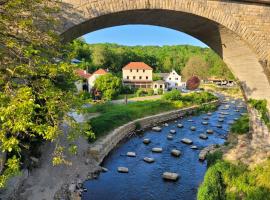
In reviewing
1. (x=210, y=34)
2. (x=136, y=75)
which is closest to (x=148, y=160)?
(x=210, y=34)

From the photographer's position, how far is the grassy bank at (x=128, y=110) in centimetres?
1869

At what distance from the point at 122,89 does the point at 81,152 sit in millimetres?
24840

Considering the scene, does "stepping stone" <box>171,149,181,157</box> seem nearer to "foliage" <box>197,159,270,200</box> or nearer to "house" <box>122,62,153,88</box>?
"foliage" <box>197,159,270,200</box>

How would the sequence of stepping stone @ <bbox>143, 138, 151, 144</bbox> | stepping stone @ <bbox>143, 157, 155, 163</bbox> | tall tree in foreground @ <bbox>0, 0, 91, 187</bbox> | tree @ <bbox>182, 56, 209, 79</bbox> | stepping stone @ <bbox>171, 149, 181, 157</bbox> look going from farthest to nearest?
1. tree @ <bbox>182, 56, 209, 79</bbox>
2. stepping stone @ <bbox>143, 138, 151, 144</bbox>
3. stepping stone @ <bbox>171, 149, 181, 157</bbox>
4. stepping stone @ <bbox>143, 157, 155, 163</bbox>
5. tall tree in foreground @ <bbox>0, 0, 91, 187</bbox>

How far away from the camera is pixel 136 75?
46.0 meters

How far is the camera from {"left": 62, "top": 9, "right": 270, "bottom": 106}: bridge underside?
8867mm

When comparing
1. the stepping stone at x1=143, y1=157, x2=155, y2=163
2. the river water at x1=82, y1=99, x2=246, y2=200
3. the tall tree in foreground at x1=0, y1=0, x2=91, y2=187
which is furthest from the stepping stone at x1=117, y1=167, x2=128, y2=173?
the tall tree in foreground at x1=0, y1=0, x2=91, y2=187

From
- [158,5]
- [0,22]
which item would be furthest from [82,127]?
[158,5]

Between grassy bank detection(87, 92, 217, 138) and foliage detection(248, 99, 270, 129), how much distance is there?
352 inches

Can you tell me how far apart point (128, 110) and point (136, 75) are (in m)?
22.8

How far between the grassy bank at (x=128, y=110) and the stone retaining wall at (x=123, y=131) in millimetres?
571

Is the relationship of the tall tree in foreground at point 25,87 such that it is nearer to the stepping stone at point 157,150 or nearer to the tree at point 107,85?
the stepping stone at point 157,150

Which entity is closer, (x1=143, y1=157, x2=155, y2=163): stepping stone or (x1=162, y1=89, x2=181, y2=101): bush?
(x1=143, y1=157, x2=155, y2=163): stepping stone

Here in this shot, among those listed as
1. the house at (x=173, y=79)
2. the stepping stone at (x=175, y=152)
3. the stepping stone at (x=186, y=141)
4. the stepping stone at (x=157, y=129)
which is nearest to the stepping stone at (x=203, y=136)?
the stepping stone at (x=186, y=141)
